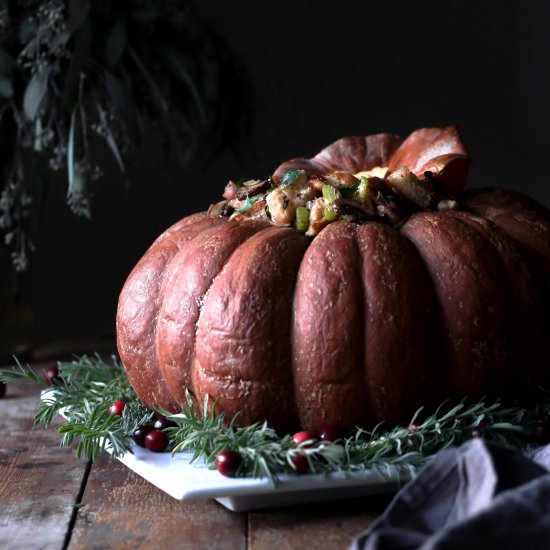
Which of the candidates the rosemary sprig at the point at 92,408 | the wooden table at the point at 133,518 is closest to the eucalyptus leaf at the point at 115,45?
the rosemary sprig at the point at 92,408

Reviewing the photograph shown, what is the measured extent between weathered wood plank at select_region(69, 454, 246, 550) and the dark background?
4.18 feet

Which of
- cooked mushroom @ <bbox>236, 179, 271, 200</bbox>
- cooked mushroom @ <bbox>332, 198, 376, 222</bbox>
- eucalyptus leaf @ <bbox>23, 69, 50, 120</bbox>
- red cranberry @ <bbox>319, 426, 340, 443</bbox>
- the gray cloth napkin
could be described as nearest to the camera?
the gray cloth napkin

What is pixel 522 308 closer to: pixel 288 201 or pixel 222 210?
pixel 288 201

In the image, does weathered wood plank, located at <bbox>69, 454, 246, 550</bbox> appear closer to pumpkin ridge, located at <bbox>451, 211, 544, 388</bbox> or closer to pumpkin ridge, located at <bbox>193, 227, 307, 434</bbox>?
pumpkin ridge, located at <bbox>193, 227, 307, 434</bbox>

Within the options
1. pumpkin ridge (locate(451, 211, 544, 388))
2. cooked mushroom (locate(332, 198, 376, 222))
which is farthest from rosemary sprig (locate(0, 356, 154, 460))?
pumpkin ridge (locate(451, 211, 544, 388))

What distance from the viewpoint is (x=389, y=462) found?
1041mm

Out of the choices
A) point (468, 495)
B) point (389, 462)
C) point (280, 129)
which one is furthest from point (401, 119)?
point (468, 495)

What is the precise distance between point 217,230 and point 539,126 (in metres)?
1.42

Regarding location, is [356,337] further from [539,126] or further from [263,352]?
[539,126]

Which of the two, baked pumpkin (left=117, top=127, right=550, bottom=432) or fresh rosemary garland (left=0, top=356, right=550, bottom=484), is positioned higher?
baked pumpkin (left=117, top=127, right=550, bottom=432)

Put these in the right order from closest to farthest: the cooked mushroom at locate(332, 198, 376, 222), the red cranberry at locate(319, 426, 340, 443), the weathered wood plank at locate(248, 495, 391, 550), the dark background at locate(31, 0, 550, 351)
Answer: the weathered wood plank at locate(248, 495, 391, 550)
the red cranberry at locate(319, 426, 340, 443)
the cooked mushroom at locate(332, 198, 376, 222)
the dark background at locate(31, 0, 550, 351)

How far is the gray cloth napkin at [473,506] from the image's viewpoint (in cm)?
78

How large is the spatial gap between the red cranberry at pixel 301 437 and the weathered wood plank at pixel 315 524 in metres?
0.07

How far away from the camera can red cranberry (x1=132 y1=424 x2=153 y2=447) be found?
118 cm
